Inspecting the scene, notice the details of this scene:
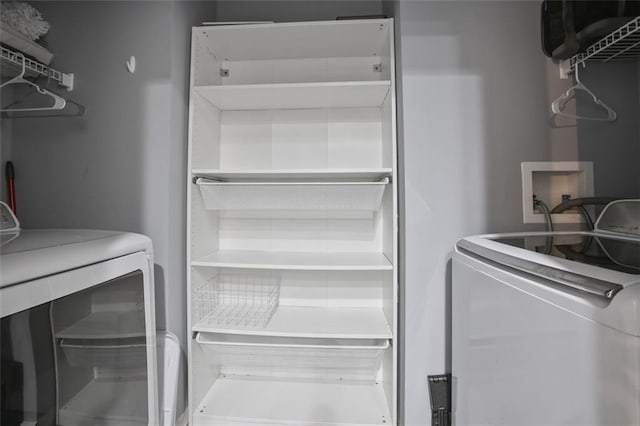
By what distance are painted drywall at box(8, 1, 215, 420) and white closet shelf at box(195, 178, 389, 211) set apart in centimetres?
19

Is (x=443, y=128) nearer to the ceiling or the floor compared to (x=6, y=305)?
nearer to the ceiling

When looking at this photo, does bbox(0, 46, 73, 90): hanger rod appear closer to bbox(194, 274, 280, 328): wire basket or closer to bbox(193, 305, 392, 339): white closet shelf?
bbox(194, 274, 280, 328): wire basket

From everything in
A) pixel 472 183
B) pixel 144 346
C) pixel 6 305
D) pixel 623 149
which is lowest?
pixel 144 346

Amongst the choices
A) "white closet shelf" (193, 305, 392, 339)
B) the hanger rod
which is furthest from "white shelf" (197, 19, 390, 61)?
"white closet shelf" (193, 305, 392, 339)

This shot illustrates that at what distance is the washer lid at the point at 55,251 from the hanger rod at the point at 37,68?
694mm

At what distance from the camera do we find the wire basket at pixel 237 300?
1.35 metres

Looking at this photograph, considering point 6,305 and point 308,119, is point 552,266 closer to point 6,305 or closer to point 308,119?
point 6,305

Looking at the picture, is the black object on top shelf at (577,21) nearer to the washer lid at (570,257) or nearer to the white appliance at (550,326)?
the white appliance at (550,326)

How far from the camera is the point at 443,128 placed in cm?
121

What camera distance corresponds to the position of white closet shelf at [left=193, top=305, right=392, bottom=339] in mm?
1271

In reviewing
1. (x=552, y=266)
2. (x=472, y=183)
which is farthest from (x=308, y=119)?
(x=552, y=266)

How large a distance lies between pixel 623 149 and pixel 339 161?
1.20 m

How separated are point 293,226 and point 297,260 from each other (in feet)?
0.92

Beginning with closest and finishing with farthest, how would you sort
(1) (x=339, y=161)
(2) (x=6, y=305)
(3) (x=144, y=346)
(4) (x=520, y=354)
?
(2) (x=6, y=305)
(4) (x=520, y=354)
(3) (x=144, y=346)
(1) (x=339, y=161)
